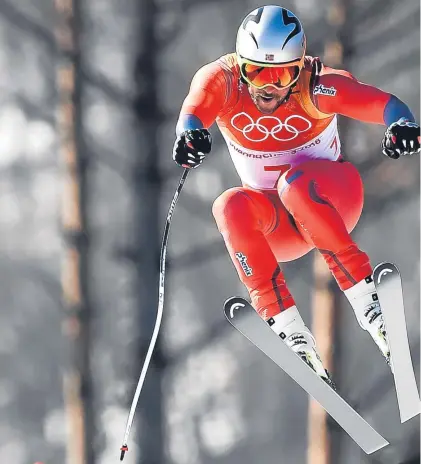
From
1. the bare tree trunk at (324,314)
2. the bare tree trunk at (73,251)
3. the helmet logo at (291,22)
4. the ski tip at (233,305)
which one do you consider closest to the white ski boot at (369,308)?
the bare tree trunk at (324,314)

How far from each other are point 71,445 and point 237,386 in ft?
1.71

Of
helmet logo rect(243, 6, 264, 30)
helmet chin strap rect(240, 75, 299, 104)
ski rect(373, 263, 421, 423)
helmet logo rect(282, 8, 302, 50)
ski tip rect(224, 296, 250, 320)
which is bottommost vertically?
ski rect(373, 263, 421, 423)

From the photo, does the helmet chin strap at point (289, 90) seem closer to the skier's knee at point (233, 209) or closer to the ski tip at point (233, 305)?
the skier's knee at point (233, 209)

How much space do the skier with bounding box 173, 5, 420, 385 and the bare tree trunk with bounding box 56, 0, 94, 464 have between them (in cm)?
38

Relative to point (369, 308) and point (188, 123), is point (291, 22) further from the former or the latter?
point (369, 308)

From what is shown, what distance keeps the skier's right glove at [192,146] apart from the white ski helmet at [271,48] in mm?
188

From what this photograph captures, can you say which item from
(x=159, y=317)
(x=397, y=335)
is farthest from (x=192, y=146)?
(x=397, y=335)

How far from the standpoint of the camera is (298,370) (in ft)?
6.48

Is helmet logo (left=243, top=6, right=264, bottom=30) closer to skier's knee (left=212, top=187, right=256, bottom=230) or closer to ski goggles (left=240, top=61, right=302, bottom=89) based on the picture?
ski goggles (left=240, top=61, right=302, bottom=89)

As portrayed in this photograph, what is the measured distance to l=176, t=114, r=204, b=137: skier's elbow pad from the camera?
5.94 feet

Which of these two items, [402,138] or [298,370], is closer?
[402,138]

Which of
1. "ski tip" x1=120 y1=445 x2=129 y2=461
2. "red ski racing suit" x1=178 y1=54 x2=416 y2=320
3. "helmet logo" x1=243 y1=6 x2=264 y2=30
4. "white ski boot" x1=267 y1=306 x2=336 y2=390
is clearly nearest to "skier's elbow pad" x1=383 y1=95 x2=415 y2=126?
"red ski racing suit" x1=178 y1=54 x2=416 y2=320

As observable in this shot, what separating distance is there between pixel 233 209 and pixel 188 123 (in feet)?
0.84

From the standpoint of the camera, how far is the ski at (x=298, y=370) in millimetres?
1947
